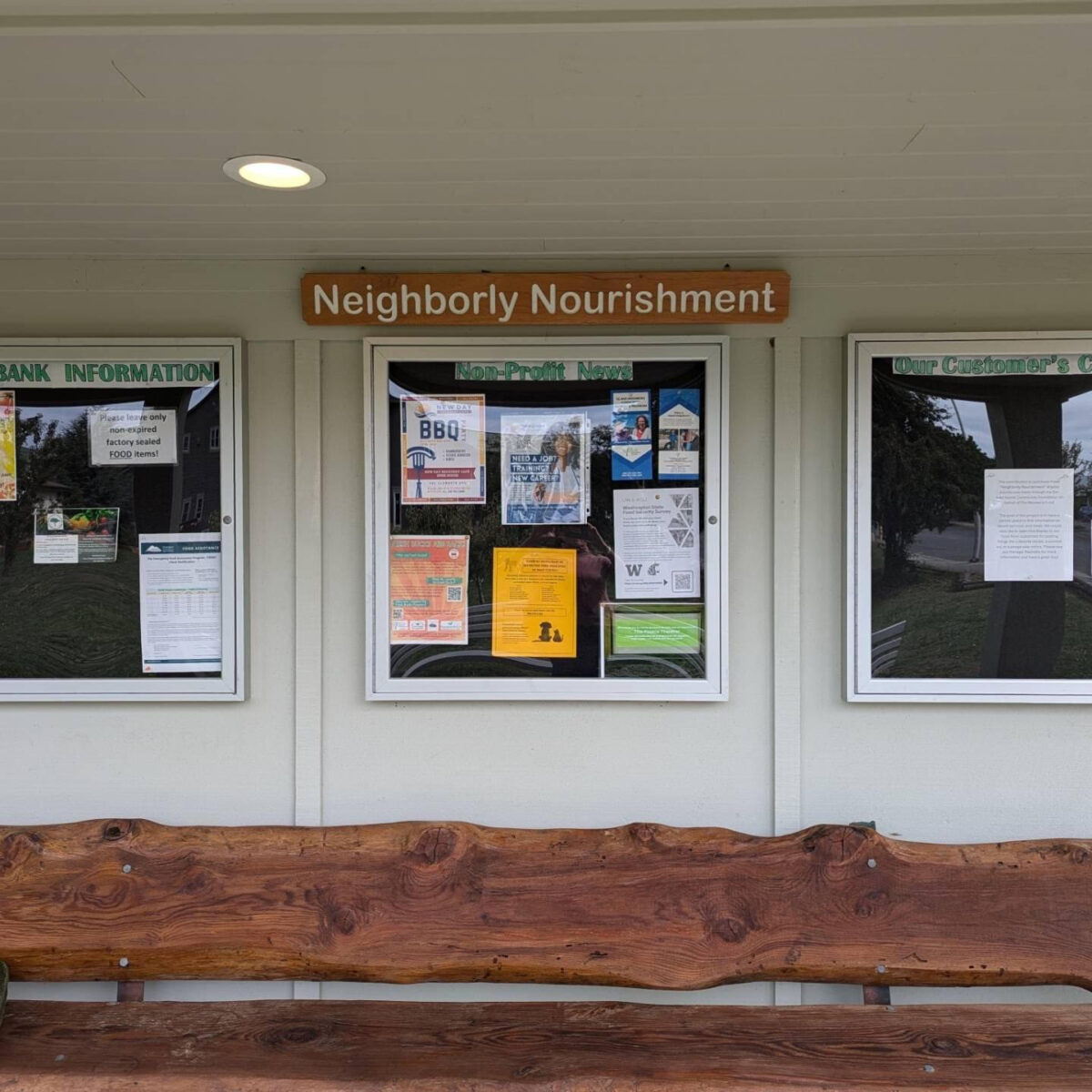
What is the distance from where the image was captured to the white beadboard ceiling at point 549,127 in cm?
138

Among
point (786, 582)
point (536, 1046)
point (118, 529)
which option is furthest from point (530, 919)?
point (118, 529)

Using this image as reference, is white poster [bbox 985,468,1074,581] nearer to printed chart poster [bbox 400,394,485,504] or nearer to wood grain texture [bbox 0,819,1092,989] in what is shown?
wood grain texture [bbox 0,819,1092,989]

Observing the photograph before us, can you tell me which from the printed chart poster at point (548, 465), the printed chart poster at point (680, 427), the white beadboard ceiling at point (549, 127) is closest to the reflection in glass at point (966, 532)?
the white beadboard ceiling at point (549, 127)

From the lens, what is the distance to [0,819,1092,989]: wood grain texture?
7.34ft

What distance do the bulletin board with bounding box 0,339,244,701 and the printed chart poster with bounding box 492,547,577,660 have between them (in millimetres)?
803

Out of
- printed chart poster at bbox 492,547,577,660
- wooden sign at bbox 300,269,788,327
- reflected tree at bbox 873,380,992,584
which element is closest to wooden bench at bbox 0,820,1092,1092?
printed chart poster at bbox 492,547,577,660

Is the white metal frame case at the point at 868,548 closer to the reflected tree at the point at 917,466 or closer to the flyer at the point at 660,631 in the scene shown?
the reflected tree at the point at 917,466

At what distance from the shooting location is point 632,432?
253 centimetres

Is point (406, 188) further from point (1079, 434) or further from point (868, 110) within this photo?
point (1079, 434)

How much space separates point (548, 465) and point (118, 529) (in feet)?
4.37

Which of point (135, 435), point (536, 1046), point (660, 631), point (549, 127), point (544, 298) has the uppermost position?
point (549, 127)

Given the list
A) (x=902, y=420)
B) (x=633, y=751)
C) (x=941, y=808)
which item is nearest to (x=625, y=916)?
(x=633, y=751)

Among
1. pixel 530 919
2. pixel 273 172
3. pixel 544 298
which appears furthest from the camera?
pixel 544 298

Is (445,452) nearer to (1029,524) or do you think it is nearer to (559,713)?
(559,713)
